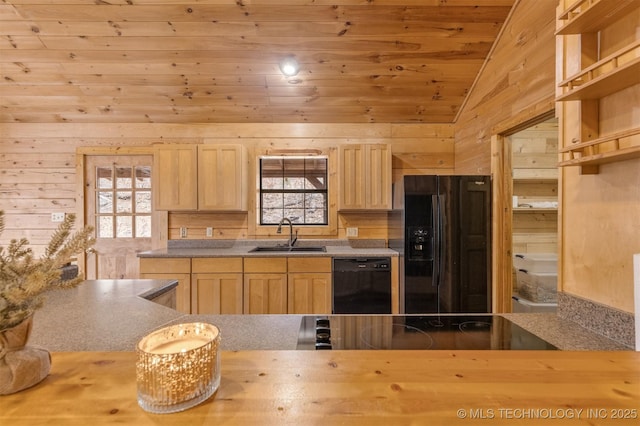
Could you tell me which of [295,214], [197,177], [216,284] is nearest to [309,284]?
[216,284]

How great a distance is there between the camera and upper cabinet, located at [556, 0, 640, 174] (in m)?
0.96

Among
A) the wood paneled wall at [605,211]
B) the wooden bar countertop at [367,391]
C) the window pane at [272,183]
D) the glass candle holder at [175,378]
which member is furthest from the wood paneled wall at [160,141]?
the glass candle holder at [175,378]

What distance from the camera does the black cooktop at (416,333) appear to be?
114 cm

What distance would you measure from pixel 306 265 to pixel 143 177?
92.1 inches

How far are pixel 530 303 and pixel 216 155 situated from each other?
3672 millimetres

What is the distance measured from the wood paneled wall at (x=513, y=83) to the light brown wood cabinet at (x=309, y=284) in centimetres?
188

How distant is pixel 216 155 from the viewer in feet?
10.9

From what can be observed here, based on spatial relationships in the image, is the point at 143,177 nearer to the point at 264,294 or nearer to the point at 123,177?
the point at 123,177

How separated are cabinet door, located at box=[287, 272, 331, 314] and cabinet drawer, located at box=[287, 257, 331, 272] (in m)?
0.04

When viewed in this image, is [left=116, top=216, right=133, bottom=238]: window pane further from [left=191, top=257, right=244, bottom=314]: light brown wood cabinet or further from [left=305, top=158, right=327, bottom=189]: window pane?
[left=305, top=158, right=327, bottom=189]: window pane

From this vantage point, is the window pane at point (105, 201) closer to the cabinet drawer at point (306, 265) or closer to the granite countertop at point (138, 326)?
the cabinet drawer at point (306, 265)

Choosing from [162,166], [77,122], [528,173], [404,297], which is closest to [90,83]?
[77,122]

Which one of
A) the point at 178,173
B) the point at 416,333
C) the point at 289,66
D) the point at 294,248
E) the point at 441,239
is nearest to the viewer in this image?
the point at 416,333

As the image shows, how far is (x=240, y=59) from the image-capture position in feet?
9.44
